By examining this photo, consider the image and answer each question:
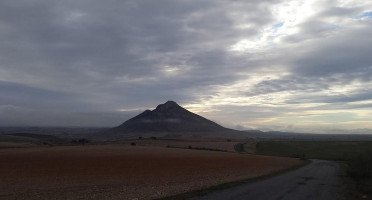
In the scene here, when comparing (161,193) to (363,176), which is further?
(363,176)

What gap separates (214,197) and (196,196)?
3.54ft

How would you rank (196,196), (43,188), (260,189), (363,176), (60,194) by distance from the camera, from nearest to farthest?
1. (196,196)
2. (60,194)
3. (260,189)
4. (43,188)
5. (363,176)

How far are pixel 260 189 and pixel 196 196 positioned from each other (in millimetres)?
5362

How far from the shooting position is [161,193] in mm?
20391

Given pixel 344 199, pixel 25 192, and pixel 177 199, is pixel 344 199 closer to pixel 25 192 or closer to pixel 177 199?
pixel 177 199

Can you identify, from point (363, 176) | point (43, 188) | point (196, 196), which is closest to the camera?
point (196, 196)

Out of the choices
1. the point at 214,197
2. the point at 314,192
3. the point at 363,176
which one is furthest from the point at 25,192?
the point at 363,176

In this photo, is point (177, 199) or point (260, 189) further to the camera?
point (260, 189)

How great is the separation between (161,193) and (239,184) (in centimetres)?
721

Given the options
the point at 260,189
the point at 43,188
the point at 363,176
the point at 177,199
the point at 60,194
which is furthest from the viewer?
the point at 363,176

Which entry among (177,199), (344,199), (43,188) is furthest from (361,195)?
(43,188)

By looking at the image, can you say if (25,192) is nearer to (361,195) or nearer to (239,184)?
(239,184)

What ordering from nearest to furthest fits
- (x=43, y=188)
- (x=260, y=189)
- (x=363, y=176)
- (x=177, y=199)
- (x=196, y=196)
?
(x=177, y=199) → (x=196, y=196) → (x=260, y=189) → (x=43, y=188) → (x=363, y=176)

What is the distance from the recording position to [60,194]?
2111 centimetres
